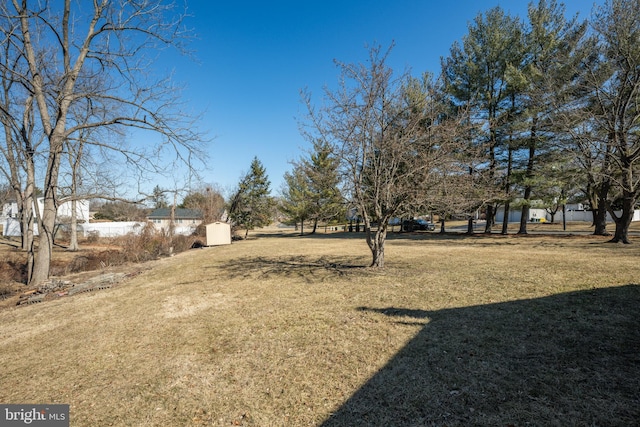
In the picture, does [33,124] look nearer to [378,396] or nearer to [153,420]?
[153,420]

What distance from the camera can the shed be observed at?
68.5 ft

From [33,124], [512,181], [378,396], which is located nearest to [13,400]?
[378,396]

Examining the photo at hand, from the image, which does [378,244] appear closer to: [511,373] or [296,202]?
[511,373]

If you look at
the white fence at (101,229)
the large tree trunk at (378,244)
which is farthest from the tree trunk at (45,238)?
the white fence at (101,229)

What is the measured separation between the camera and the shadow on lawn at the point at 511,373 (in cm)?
238

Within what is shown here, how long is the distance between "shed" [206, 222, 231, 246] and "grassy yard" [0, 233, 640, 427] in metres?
14.0

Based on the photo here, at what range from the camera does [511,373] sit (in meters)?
2.98

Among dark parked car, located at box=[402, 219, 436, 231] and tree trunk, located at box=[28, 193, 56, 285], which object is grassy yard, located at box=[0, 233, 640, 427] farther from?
dark parked car, located at box=[402, 219, 436, 231]

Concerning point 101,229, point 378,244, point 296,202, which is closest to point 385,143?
point 378,244

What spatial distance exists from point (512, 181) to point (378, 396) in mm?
18683

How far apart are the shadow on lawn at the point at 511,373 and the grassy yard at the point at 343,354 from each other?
16mm

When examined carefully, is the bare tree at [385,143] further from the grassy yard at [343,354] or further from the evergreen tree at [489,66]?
the evergreen tree at [489,66]

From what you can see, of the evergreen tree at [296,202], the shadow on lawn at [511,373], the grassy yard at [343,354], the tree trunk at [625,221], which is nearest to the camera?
the shadow on lawn at [511,373]

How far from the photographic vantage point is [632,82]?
440 inches
